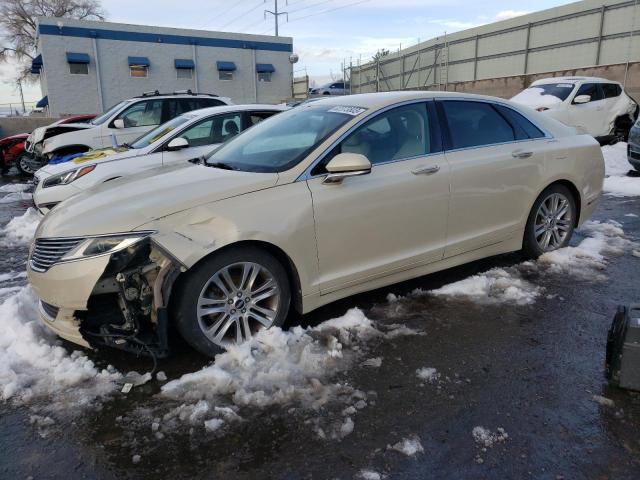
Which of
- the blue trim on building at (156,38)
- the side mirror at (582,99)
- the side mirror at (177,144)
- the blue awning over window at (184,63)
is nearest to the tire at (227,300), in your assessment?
the side mirror at (177,144)

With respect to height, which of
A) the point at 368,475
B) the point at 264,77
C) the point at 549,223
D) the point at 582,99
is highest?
the point at 264,77

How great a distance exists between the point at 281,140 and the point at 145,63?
2876 cm

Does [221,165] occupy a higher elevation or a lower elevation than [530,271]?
higher

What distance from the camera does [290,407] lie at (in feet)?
9.40

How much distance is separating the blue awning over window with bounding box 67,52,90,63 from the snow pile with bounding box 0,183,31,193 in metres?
18.5

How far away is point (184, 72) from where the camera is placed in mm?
31328

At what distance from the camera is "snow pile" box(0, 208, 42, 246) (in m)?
6.71

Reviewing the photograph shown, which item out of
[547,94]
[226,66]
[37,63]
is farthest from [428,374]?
[37,63]

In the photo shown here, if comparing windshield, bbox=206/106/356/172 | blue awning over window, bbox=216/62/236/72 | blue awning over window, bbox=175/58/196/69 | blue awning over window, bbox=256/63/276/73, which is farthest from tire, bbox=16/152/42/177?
blue awning over window, bbox=256/63/276/73

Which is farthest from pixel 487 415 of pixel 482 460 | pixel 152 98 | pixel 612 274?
pixel 152 98

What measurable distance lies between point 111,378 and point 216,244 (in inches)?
40.9

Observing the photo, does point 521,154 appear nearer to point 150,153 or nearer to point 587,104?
point 150,153

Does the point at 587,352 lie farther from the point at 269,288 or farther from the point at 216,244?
the point at 216,244

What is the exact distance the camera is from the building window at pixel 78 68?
28.0 m
